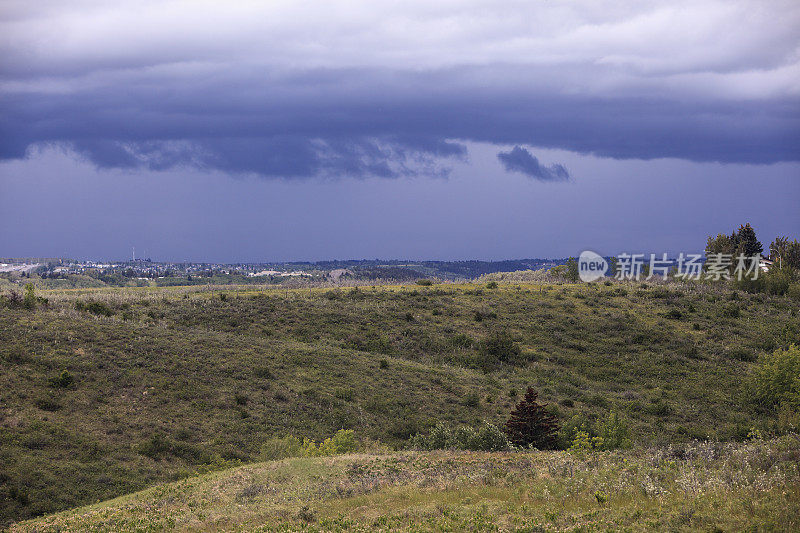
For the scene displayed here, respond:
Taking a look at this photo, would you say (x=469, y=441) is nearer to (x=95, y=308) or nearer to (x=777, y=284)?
(x=95, y=308)

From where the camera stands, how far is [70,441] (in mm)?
34969

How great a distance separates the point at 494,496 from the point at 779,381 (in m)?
47.9

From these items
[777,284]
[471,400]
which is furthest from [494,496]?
[777,284]

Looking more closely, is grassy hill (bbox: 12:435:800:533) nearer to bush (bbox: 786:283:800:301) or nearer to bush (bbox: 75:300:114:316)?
bush (bbox: 75:300:114:316)

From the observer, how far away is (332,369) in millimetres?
55656

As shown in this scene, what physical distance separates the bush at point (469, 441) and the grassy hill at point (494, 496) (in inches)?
290

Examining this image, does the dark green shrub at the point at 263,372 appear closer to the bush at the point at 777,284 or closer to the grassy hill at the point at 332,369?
the grassy hill at the point at 332,369

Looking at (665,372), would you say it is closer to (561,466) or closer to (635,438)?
(635,438)

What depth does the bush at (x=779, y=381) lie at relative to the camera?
2105 inches

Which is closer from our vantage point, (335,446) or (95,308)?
(335,446)

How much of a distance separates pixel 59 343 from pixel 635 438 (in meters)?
44.2

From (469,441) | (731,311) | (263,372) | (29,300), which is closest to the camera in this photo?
(469,441)

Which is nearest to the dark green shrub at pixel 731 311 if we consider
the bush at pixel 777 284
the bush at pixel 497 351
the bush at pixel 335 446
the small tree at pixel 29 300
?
the bush at pixel 777 284

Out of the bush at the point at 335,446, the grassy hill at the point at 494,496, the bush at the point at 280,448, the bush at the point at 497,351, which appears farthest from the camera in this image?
the bush at the point at 497,351
